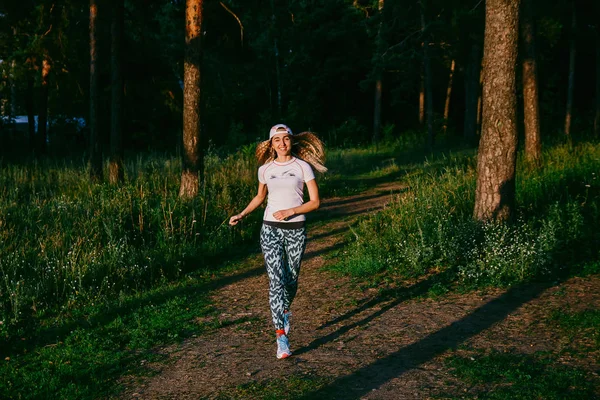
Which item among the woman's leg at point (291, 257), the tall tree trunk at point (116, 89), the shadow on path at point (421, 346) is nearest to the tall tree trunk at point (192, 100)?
the tall tree trunk at point (116, 89)

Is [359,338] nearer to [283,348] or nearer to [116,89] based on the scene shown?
[283,348]

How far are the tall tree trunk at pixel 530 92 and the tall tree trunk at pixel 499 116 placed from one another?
5.79m

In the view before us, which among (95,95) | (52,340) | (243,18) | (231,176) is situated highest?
(243,18)

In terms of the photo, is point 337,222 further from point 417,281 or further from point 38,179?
point 38,179

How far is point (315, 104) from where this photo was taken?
37750 mm

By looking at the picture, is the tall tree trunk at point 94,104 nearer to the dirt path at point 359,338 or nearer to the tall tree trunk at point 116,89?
the tall tree trunk at point 116,89

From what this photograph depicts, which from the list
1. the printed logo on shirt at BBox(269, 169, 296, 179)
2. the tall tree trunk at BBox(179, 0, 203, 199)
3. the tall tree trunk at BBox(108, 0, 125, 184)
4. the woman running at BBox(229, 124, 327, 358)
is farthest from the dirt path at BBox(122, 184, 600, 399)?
the tall tree trunk at BBox(108, 0, 125, 184)

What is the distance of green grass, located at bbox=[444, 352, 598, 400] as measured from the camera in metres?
4.85

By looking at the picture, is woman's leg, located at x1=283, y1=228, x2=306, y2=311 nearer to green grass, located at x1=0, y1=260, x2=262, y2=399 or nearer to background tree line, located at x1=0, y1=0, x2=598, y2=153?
green grass, located at x1=0, y1=260, x2=262, y2=399

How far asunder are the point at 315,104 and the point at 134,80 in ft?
42.7

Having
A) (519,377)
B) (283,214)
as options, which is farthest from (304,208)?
(519,377)

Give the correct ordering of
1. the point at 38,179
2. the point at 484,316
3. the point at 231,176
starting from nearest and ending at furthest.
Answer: the point at 484,316 → the point at 231,176 → the point at 38,179

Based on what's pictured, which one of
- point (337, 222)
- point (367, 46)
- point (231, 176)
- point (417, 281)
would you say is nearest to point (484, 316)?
point (417, 281)

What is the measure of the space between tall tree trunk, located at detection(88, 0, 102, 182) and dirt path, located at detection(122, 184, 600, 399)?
9131 millimetres
